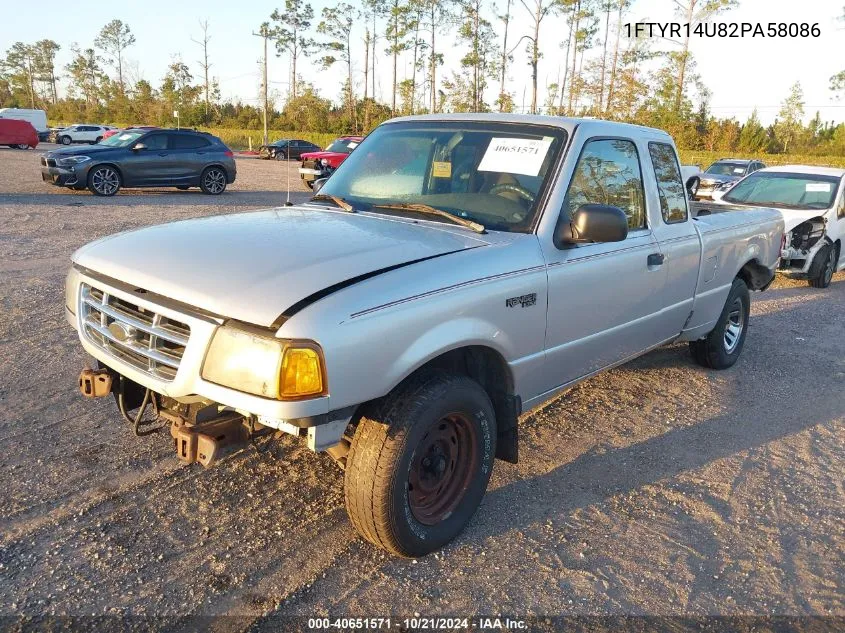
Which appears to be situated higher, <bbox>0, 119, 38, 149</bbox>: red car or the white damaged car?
<bbox>0, 119, 38, 149</bbox>: red car

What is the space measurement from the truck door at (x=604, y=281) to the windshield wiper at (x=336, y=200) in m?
1.18

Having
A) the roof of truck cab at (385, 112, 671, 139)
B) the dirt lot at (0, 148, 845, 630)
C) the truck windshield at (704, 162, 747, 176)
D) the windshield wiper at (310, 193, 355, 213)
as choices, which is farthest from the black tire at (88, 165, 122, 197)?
the truck windshield at (704, 162, 747, 176)

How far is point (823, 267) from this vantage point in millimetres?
9898

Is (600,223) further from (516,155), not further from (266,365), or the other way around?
(266,365)

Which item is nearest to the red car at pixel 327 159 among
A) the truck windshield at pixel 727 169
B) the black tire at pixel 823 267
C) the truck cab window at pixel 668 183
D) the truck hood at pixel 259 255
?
the truck windshield at pixel 727 169

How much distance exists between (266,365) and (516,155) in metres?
2.00

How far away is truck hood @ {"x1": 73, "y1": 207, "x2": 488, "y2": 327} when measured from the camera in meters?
2.48

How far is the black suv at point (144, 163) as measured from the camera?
1581cm

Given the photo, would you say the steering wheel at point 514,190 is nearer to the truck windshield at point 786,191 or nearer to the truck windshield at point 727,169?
the truck windshield at point 786,191

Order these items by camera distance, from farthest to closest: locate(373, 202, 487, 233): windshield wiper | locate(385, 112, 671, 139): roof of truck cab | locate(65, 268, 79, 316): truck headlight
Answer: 1. locate(385, 112, 671, 139): roof of truck cab
2. locate(373, 202, 487, 233): windshield wiper
3. locate(65, 268, 79, 316): truck headlight

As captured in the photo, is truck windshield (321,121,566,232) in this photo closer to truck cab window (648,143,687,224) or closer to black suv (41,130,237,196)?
truck cab window (648,143,687,224)

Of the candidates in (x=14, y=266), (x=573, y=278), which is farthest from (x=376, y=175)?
(x=14, y=266)

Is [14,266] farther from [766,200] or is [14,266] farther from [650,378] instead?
[766,200]

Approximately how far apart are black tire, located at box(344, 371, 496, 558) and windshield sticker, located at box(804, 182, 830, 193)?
954cm
